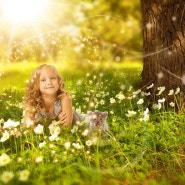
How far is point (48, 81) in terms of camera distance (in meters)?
4.09

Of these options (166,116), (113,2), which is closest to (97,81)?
(166,116)

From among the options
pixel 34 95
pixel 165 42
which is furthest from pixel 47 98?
pixel 165 42

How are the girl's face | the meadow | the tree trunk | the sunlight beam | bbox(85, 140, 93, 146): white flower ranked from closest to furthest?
the meadow → bbox(85, 140, 93, 146): white flower → the girl's face → the tree trunk → the sunlight beam

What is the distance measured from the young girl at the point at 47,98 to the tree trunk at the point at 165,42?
898 millimetres

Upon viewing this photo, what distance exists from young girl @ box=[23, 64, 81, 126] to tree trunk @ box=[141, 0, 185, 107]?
898 millimetres

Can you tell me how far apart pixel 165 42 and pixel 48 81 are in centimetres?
119

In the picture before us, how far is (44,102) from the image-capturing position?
4.33m

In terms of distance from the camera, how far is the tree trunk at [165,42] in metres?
4.40

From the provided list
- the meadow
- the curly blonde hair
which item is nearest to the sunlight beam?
the curly blonde hair

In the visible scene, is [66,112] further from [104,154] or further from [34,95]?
[104,154]

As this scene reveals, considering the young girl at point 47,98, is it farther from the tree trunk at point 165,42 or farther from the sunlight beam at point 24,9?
the sunlight beam at point 24,9

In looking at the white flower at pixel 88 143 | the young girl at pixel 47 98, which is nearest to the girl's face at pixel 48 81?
the young girl at pixel 47 98

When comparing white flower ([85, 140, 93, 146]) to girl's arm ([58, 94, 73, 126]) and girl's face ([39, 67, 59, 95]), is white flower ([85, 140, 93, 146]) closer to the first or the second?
girl's arm ([58, 94, 73, 126])

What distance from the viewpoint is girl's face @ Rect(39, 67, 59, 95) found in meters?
4.08
